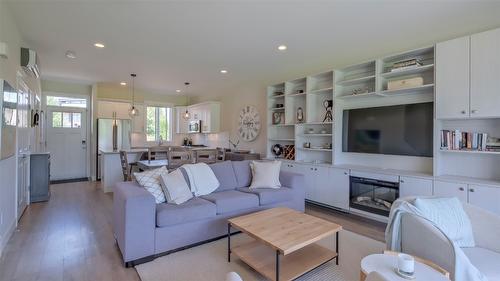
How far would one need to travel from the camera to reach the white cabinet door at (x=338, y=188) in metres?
3.86

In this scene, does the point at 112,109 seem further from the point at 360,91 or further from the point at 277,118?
the point at 360,91

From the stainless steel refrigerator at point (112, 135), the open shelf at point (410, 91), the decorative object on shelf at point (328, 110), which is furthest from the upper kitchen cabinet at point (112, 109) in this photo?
the open shelf at point (410, 91)

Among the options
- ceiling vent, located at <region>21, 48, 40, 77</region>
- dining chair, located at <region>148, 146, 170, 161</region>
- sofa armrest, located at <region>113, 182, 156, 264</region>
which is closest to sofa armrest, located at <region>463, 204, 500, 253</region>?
sofa armrest, located at <region>113, 182, 156, 264</region>

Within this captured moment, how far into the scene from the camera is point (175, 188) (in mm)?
2908

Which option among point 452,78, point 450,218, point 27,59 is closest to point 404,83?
point 452,78

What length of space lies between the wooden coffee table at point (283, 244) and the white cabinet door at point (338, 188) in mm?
1508

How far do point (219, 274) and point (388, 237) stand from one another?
1.52 m

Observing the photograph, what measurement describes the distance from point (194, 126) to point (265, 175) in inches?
180

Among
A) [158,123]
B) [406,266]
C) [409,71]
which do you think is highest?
[409,71]

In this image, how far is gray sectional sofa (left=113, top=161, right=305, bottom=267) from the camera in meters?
2.40

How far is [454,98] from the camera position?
2.93m

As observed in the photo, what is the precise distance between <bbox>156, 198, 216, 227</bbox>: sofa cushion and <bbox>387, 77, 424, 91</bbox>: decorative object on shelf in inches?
114

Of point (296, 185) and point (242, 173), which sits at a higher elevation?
point (242, 173)

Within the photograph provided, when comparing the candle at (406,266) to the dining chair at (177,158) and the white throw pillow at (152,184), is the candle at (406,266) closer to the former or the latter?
the white throw pillow at (152,184)
